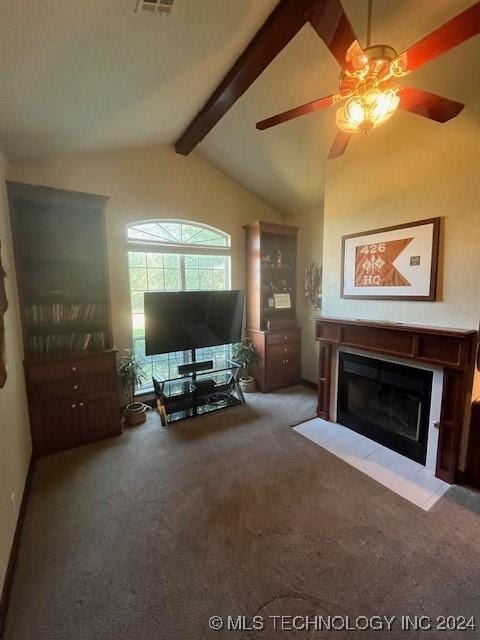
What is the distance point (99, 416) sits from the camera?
2.87 metres

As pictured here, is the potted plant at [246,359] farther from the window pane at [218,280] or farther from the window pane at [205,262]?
the window pane at [205,262]

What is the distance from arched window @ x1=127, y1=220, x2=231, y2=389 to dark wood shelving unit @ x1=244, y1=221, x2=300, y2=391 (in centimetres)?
43

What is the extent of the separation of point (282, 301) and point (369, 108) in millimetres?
3012

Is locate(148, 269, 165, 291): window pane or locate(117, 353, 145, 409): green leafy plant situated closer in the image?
locate(117, 353, 145, 409): green leafy plant

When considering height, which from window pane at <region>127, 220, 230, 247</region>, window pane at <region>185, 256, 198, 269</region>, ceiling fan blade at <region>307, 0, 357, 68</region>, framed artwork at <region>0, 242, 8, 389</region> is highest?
ceiling fan blade at <region>307, 0, 357, 68</region>

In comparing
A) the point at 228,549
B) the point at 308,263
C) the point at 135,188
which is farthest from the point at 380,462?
the point at 135,188

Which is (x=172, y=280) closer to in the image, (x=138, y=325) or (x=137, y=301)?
(x=137, y=301)

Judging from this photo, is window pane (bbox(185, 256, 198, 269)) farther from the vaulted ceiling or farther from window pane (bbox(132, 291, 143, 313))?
the vaulted ceiling

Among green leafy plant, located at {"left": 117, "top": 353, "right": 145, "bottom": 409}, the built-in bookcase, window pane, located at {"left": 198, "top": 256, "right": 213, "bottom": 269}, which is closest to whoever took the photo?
the built-in bookcase

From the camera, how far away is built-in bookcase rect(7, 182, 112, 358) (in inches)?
107

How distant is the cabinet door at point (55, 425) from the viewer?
8.48 ft

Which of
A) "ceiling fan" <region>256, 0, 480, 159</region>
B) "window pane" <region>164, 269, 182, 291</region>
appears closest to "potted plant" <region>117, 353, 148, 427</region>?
"window pane" <region>164, 269, 182, 291</region>

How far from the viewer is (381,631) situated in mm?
1295

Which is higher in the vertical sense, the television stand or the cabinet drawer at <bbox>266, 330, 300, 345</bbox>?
the cabinet drawer at <bbox>266, 330, 300, 345</bbox>
